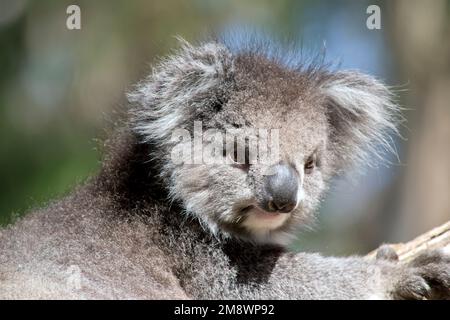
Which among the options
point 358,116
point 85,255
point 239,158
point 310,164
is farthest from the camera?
point 358,116

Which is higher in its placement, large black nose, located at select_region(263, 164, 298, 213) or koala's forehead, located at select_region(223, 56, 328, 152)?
koala's forehead, located at select_region(223, 56, 328, 152)

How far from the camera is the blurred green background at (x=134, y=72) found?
1536 centimetres

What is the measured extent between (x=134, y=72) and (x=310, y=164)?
8743mm

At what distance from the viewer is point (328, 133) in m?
6.97

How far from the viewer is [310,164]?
6387 millimetres

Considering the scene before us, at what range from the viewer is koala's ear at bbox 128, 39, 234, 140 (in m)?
6.40

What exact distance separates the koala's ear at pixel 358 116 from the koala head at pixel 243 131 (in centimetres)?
3

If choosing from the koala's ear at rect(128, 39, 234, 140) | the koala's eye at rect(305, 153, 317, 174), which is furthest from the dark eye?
the koala's ear at rect(128, 39, 234, 140)

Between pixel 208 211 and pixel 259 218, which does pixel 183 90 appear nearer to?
pixel 208 211

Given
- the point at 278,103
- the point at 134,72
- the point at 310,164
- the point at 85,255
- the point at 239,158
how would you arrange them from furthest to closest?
the point at 134,72 < the point at 310,164 < the point at 278,103 < the point at 239,158 < the point at 85,255

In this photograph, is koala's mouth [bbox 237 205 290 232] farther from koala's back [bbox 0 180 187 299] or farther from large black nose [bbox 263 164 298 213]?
koala's back [bbox 0 180 187 299]

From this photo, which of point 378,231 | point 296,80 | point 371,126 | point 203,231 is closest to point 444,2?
point 378,231

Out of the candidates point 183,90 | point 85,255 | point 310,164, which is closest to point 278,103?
point 310,164

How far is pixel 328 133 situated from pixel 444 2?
10.1 meters
